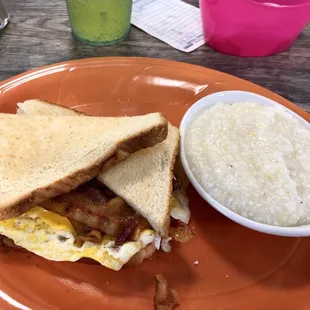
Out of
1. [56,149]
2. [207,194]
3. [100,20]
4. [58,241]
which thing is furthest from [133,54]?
[58,241]

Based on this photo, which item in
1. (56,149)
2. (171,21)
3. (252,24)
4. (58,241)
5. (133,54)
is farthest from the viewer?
(171,21)

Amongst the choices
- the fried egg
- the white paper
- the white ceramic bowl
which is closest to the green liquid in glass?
the white paper

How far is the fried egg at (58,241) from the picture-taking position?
1.39m

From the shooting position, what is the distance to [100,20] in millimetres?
2455

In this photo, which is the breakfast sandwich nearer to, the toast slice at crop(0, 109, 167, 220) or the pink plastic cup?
the toast slice at crop(0, 109, 167, 220)

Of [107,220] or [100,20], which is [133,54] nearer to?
[100,20]

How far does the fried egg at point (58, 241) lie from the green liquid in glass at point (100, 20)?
4.55 ft

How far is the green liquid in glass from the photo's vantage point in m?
2.37

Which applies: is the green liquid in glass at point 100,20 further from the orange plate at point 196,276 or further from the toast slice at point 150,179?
the toast slice at point 150,179

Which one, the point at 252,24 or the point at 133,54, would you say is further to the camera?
the point at 133,54

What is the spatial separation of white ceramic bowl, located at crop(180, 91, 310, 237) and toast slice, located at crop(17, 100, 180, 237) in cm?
6

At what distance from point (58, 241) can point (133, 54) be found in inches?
61.3

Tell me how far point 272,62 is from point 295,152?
120 cm

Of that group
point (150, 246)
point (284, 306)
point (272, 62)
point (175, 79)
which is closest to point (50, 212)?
point (150, 246)
